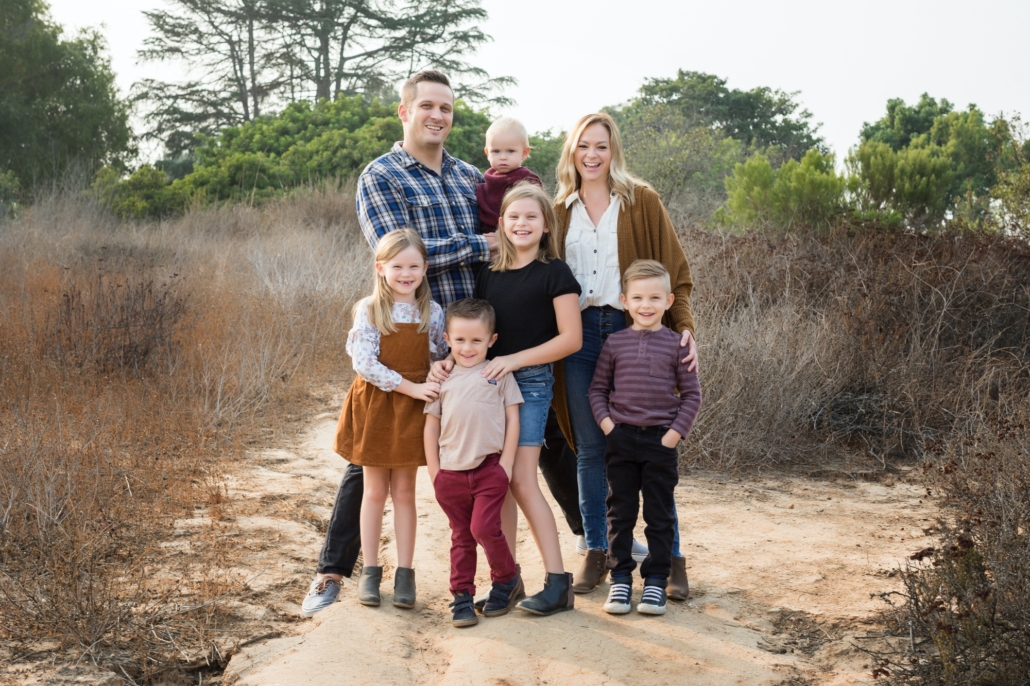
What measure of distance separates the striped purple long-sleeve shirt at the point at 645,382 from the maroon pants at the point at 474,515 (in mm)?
507

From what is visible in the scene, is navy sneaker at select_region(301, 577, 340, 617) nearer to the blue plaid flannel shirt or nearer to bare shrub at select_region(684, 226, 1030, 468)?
the blue plaid flannel shirt

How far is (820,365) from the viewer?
7.02 meters

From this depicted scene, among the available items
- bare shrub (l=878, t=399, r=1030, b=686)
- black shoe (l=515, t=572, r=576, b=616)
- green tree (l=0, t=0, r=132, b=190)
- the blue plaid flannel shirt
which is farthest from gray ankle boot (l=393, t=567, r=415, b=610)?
green tree (l=0, t=0, r=132, b=190)

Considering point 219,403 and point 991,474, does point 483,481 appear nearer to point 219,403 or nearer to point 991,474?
point 991,474

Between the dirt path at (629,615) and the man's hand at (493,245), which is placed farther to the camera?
the man's hand at (493,245)

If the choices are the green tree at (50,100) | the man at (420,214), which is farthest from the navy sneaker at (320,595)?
the green tree at (50,100)

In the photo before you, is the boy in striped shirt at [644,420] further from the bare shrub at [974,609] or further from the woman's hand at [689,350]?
the bare shrub at [974,609]

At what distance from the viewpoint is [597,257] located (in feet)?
12.3

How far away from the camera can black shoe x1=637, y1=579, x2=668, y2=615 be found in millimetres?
3566

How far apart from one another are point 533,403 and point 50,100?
71.0 feet

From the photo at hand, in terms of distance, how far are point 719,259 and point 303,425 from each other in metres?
4.40

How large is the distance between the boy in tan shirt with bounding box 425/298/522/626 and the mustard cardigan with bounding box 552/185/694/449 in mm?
425

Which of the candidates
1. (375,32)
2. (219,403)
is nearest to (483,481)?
(219,403)

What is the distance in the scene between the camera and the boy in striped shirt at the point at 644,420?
11.7ft
